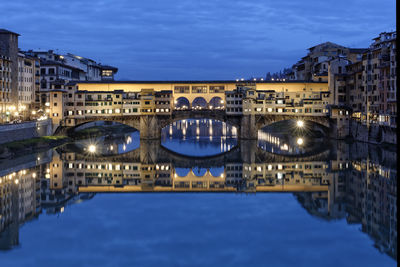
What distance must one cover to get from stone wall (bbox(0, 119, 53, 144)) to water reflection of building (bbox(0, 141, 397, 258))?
4.99m

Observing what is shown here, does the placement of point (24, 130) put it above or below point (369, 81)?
below

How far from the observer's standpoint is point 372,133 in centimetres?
5875

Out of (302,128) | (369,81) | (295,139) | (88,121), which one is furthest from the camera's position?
(302,128)

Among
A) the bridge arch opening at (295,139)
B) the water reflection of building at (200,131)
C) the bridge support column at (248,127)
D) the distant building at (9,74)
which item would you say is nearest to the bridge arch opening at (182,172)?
the bridge arch opening at (295,139)

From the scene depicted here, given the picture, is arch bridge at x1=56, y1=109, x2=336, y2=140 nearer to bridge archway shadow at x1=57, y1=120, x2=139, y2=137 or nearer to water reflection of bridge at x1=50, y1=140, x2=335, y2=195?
bridge archway shadow at x1=57, y1=120, x2=139, y2=137

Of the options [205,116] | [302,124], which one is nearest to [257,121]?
[205,116]

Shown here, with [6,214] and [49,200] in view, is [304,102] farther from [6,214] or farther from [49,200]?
[6,214]

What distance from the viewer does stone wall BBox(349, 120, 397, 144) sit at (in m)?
53.0

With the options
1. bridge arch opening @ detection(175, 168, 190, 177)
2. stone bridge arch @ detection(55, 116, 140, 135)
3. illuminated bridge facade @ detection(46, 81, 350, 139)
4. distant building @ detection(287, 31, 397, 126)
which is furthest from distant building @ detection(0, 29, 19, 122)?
distant building @ detection(287, 31, 397, 126)

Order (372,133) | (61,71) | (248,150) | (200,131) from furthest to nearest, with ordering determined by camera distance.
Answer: (200,131) → (61,71) → (372,133) → (248,150)

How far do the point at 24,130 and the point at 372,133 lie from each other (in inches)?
1558

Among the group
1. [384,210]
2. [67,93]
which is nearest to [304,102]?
[67,93]

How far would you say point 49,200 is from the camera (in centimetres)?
3034

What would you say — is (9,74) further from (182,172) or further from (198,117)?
Answer: (182,172)
